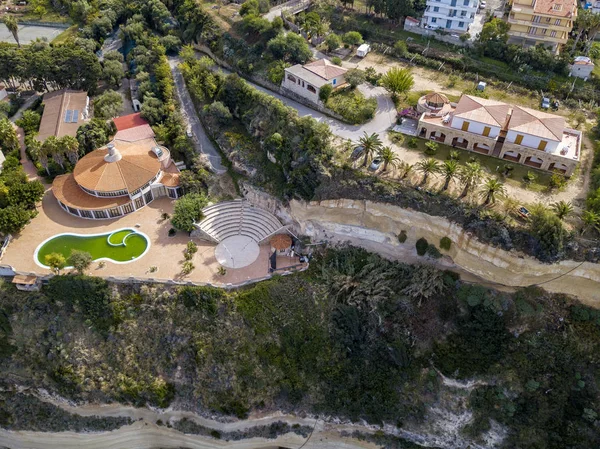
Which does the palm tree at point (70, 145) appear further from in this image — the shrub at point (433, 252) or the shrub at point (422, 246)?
the shrub at point (433, 252)

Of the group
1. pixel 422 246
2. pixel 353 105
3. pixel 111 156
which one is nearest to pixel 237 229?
pixel 111 156

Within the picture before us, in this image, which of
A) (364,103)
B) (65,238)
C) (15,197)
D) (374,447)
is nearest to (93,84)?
(15,197)

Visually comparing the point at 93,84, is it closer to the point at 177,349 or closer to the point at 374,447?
the point at 177,349

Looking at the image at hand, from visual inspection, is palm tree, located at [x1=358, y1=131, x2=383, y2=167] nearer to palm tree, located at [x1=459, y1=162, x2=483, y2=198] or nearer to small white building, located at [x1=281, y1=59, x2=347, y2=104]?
palm tree, located at [x1=459, y1=162, x2=483, y2=198]

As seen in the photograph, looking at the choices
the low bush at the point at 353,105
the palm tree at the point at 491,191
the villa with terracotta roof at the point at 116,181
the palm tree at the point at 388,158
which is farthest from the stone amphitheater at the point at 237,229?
the palm tree at the point at 491,191

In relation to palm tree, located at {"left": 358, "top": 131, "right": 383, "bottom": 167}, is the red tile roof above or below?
below

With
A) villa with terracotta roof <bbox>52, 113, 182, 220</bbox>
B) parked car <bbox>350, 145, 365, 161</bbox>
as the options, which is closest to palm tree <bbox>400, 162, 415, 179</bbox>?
parked car <bbox>350, 145, 365, 161</bbox>
